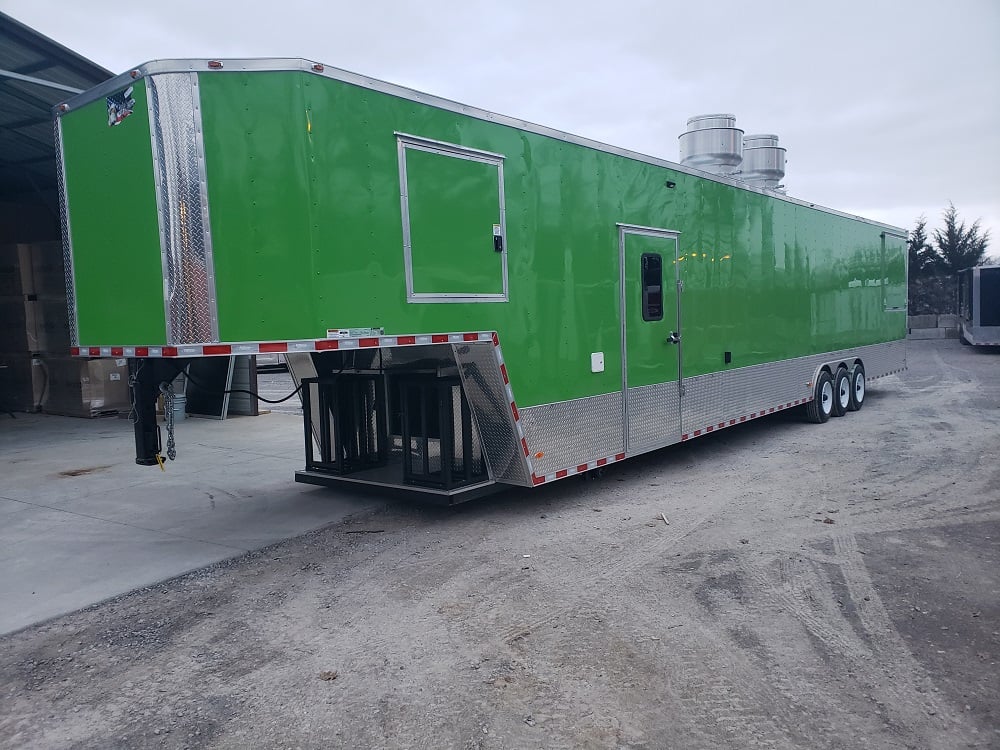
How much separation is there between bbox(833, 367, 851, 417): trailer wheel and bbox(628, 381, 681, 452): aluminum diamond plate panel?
5.37 m

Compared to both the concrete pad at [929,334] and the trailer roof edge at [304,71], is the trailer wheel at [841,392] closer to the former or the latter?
the trailer roof edge at [304,71]

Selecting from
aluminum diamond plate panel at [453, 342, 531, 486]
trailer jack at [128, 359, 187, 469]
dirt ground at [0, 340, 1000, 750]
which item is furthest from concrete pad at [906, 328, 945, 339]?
trailer jack at [128, 359, 187, 469]

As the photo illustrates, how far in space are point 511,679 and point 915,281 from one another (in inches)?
1713

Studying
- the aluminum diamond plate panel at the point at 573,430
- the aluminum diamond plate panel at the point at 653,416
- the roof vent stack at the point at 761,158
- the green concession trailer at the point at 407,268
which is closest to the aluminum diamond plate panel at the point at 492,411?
the green concession trailer at the point at 407,268

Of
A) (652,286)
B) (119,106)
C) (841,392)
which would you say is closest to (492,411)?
(652,286)

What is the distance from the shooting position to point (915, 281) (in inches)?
1592

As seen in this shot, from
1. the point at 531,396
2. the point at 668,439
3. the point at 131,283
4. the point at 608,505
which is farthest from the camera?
the point at 668,439

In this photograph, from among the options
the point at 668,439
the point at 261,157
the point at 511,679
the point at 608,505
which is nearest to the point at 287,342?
the point at 261,157

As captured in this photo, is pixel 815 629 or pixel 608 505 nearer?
pixel 815 629

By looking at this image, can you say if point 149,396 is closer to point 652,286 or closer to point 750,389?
point 652,286

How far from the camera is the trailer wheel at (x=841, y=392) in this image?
1233 centimetres

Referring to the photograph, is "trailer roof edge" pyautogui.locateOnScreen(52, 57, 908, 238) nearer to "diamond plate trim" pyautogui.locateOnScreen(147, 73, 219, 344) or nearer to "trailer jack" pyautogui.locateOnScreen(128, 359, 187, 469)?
"diamond plate trim" pyautogui.locateOnScreen(147, 73, 219, 344)

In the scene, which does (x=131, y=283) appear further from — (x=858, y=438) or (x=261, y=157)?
(x=858, y=438)

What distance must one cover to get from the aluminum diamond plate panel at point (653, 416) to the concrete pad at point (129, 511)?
8.90ft
